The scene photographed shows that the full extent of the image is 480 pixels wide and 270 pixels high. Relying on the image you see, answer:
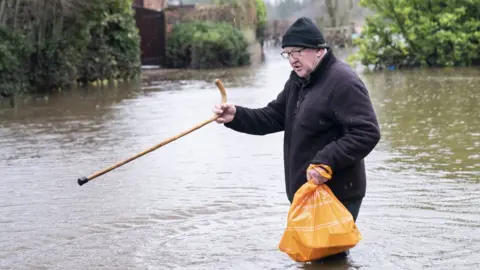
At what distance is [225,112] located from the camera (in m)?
5.52

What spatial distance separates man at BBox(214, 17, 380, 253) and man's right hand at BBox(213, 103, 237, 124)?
367 mm

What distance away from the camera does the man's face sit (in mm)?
5051

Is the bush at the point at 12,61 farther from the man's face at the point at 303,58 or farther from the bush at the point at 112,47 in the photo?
the man's face at the point at 303,58

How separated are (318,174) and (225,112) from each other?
882mm

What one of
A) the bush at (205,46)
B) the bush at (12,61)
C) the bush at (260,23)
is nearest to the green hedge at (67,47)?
the bush at (12,61)

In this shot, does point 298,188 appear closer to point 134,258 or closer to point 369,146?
point 369,146

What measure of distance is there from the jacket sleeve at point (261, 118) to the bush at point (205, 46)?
26.3m

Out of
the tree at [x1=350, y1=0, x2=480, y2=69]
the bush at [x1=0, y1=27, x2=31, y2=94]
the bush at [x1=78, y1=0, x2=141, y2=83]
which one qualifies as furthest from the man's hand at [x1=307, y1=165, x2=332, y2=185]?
the tree at [x1=350, y1=0, x2=480, y2=69]

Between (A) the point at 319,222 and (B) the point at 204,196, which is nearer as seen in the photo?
(A) the point at 319,222

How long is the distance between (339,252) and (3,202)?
3.74 meters

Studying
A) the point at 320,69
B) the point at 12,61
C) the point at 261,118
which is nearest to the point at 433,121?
the point at 261,118

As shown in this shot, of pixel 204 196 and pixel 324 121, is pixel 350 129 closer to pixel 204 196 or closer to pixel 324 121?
pixel 324 121

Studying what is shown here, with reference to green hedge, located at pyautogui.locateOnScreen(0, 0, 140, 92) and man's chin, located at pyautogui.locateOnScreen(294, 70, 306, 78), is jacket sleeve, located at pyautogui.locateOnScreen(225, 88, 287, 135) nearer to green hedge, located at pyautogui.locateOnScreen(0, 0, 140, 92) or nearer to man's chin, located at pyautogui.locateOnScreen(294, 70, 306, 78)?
man's chin, located at pyautogui.locateOnScreen(294, 70, 306, 78)

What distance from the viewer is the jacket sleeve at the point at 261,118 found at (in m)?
5.54
